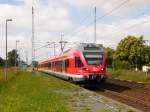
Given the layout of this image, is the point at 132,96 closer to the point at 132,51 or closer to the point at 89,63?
the point at 89,63

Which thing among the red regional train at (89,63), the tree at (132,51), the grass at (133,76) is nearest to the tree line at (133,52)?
the tree at (132,51)

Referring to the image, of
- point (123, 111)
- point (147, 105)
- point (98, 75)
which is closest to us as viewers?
point (123, 111)

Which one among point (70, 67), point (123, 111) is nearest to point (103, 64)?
point (70, 67)

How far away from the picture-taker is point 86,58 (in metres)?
31.6

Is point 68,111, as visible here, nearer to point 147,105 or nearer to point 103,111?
point 103,111

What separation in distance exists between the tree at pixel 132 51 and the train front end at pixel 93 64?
7268 centimetres

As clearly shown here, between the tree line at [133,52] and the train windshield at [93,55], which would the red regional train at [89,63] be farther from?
the tree line at [133,52]

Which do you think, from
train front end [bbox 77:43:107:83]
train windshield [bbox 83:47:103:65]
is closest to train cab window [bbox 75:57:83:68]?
train front end [bbox 77:43:107:83]

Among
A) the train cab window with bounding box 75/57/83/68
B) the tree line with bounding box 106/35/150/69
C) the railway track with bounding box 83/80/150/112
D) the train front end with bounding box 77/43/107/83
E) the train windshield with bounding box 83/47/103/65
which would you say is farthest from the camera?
the tree line with bounding box 106/35/150/69

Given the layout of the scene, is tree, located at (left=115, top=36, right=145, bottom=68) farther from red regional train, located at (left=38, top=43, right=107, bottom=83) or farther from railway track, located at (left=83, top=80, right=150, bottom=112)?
red regional train, located at (left=38, top=43, right=107, bottom=83)

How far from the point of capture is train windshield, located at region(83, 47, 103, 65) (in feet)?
103

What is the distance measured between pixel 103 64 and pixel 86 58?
4.11 feet

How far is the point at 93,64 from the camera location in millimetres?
31359

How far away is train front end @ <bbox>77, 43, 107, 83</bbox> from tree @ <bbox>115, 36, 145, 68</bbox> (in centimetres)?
7268
